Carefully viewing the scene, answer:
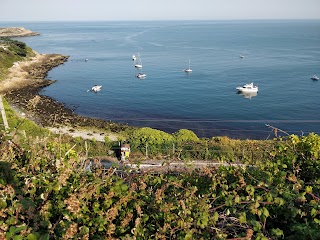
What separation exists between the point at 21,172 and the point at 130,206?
1334 millimetres

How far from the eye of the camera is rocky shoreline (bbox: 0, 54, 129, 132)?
3181 cm

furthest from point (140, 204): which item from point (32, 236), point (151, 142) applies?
point (151, 142)

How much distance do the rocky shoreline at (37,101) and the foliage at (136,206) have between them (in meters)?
19.9

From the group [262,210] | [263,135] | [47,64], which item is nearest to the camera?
[262,210]

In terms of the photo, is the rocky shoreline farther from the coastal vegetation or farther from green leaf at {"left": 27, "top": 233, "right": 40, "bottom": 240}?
green leaf at {"left": 27, "top": 233, "right": 40, "bottom": 240}

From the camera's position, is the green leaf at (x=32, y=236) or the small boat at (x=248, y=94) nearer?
the green leaf at (x=32, y=236)

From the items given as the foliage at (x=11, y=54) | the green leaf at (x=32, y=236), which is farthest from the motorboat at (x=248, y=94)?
the green leaf at (x=32, y=236)

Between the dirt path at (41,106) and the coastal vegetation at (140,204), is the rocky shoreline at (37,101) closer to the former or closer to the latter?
the dirt path at (41,106)

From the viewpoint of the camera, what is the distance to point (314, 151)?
201 inches

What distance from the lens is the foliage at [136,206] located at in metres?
2.88

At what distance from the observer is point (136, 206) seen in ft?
10.4

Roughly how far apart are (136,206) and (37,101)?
37.9 m

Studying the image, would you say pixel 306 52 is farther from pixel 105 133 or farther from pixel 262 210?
pixel 262 210

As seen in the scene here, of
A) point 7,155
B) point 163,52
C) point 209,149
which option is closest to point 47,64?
point 163,52
